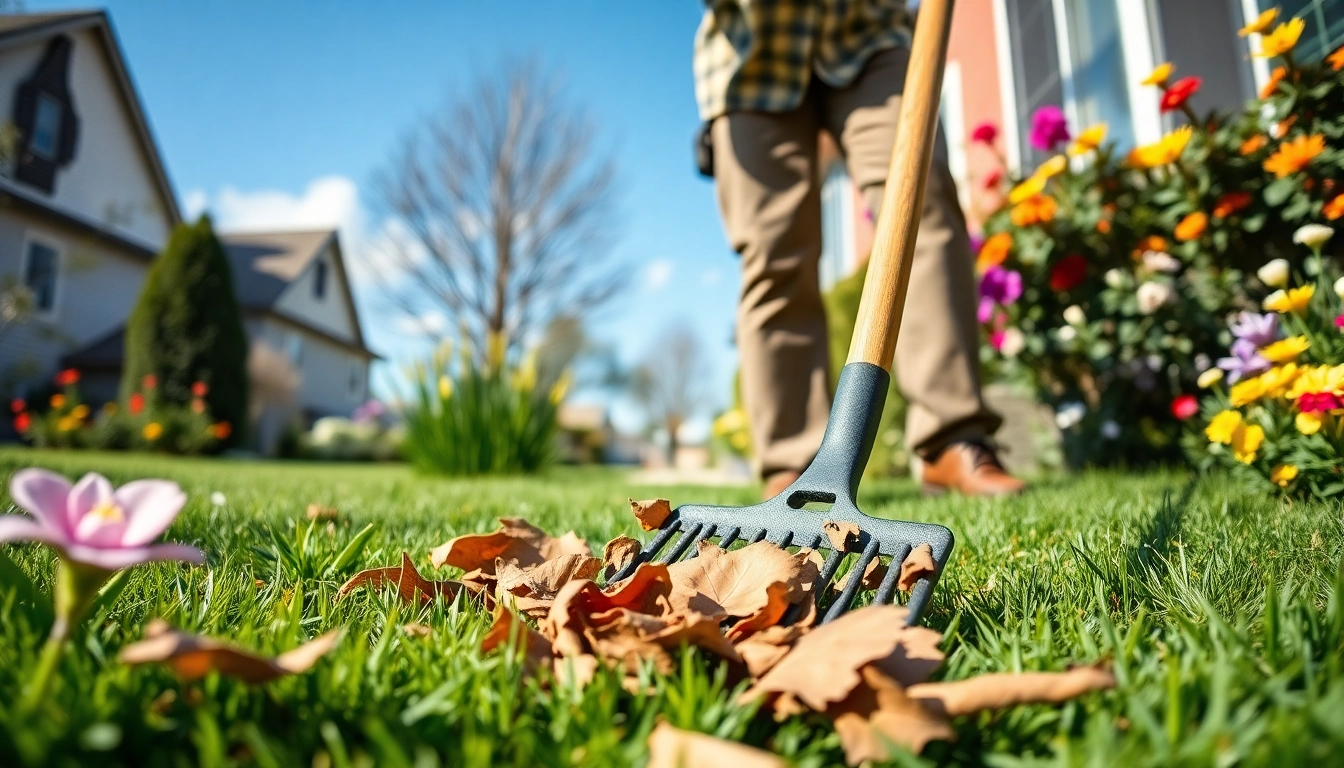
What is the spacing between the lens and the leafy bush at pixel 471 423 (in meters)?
5.59

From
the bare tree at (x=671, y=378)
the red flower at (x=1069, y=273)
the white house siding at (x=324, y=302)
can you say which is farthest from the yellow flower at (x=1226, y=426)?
the bare tree at (x=671, y=378)

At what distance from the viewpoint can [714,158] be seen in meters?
2.46

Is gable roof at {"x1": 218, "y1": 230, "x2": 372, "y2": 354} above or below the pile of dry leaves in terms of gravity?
above

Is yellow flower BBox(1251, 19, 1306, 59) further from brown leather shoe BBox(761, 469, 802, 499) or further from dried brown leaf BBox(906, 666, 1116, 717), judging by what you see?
dried brown leaf BBox(906, 666, 1116, 717)

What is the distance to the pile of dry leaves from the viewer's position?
1.77 feet

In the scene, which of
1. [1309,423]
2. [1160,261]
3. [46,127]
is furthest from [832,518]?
[46,127]

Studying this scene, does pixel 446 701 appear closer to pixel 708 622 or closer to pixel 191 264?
pixel 708 622

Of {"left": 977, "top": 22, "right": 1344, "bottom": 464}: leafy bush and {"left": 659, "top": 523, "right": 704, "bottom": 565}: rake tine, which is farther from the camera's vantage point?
{"left": 977, "top": 22, "right": 1344, "bottom": 464}: leafy bush

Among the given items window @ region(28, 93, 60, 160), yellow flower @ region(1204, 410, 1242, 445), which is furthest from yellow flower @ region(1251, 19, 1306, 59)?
window @ region(28, 93, 60, 160)

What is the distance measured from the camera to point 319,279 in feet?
69.8

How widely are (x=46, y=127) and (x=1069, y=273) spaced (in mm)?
17167

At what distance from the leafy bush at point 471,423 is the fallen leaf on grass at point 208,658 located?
17.0 feet

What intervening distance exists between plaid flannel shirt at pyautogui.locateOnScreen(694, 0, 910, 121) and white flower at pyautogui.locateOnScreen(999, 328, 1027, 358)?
1422mm

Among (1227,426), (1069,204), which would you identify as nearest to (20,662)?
(1227,426)
